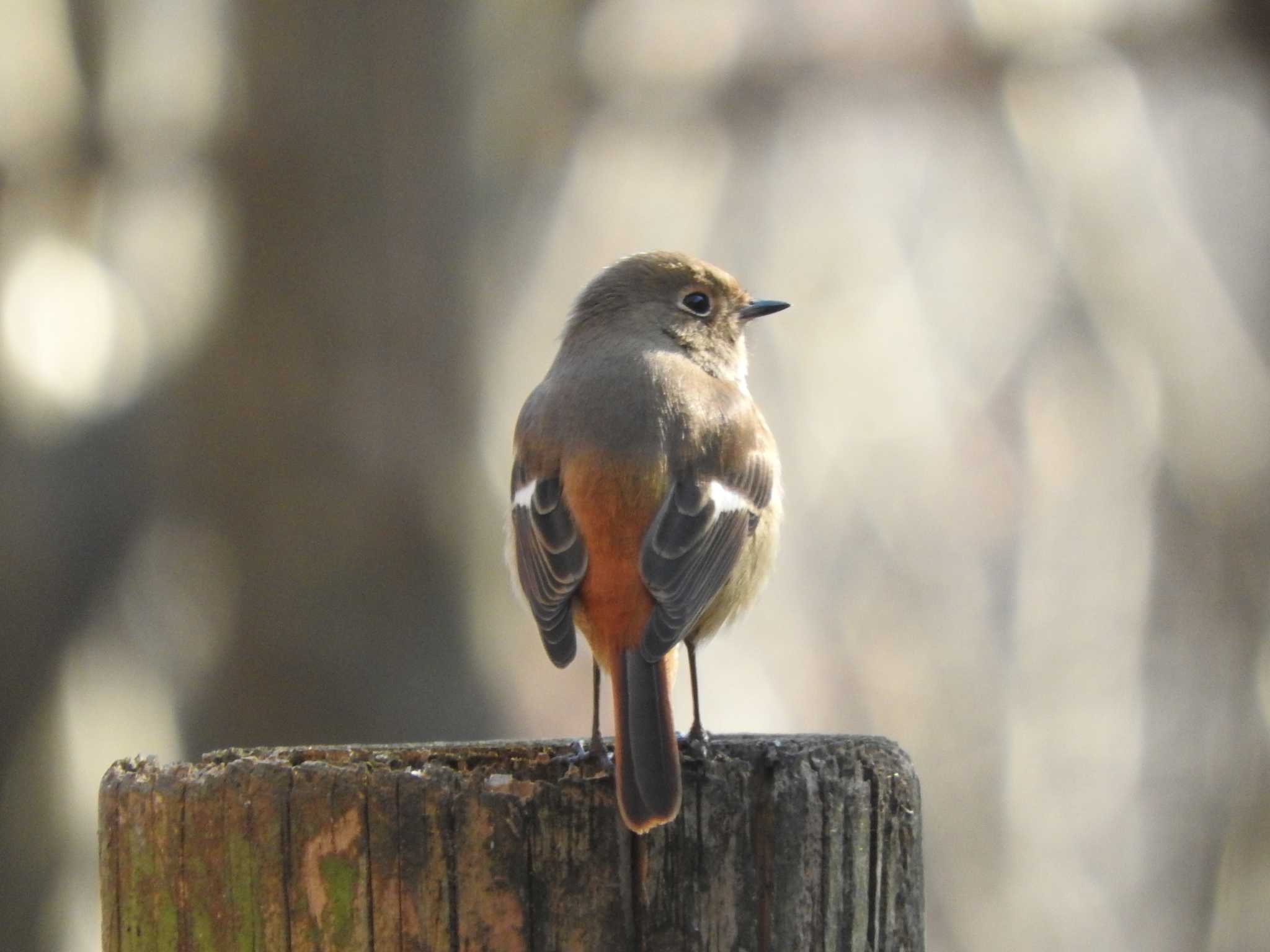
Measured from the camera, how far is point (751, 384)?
707 cm

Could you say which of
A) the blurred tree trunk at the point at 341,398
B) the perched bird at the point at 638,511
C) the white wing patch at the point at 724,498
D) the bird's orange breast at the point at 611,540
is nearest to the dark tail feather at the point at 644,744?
the perched bird at the point at 638,511

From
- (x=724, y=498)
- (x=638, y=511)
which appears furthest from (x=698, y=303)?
(x=638, y=511)

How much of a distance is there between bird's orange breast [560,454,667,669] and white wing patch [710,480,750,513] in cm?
12

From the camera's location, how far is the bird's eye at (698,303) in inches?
192

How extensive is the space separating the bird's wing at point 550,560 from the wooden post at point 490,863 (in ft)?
3.13

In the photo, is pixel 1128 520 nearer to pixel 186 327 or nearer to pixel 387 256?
pixel 387 256

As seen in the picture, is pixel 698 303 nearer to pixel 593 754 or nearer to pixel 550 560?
pixel 550 560

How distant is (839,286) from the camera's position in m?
7.27

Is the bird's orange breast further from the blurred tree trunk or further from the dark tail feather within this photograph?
the blurred tree trunk

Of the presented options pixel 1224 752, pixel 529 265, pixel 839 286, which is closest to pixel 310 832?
pixel 529 265

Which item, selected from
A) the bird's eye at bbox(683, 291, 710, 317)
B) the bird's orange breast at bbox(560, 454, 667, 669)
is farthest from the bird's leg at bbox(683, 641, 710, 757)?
the bird's eye at bbox(683, 291, 710, 317)

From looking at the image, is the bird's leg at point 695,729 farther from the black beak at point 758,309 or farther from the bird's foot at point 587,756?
the black beak at point 758,309

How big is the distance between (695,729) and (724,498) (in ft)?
1.84

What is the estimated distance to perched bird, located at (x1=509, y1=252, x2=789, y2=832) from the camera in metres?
3.52
